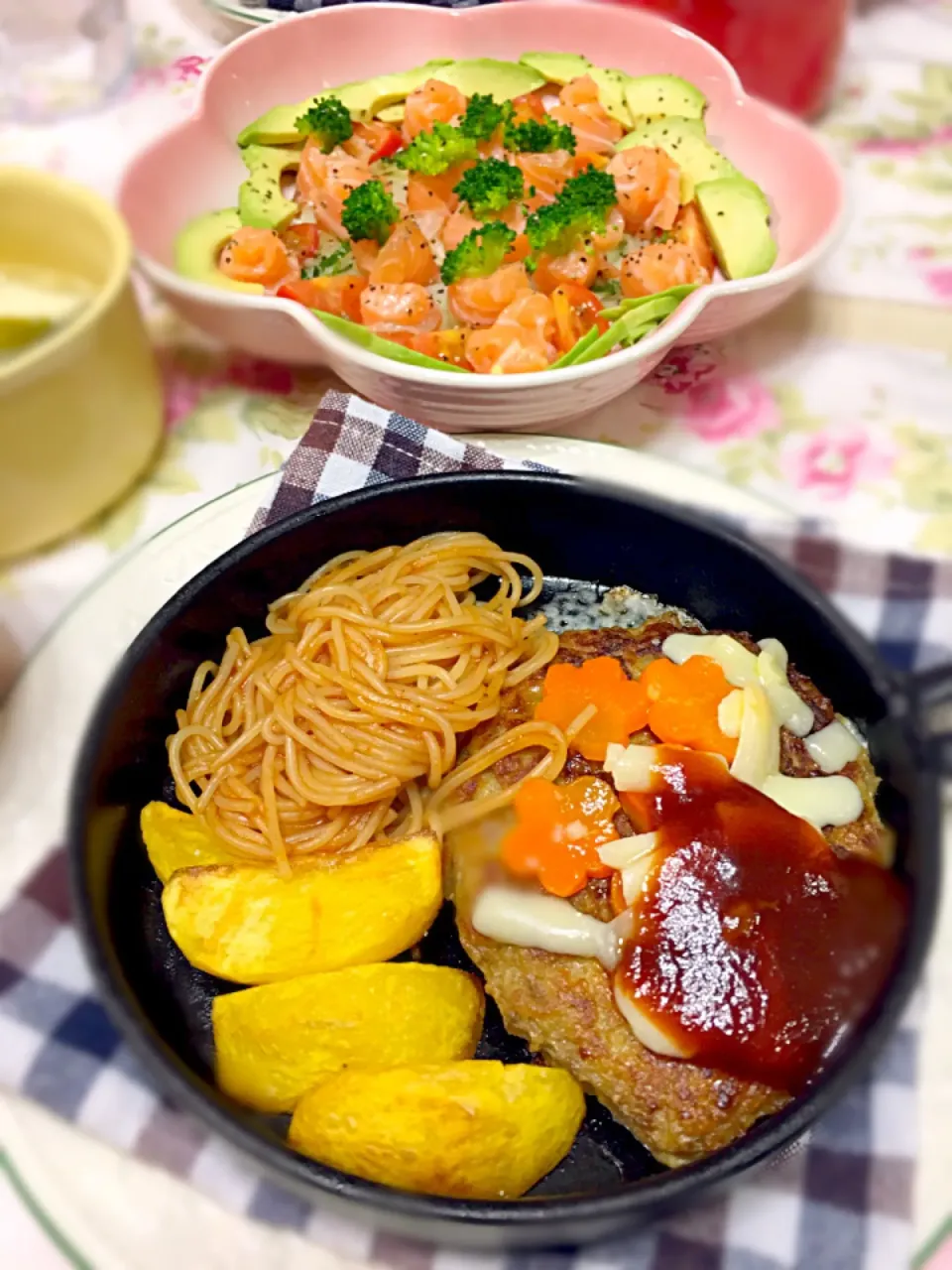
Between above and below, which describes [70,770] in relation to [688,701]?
below

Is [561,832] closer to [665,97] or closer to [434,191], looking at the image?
[434,191]

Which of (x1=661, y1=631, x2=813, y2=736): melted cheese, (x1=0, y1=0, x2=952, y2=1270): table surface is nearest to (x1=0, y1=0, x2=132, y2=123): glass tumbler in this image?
(x1=0, y1=0, x2=952, y2=1270): table surface

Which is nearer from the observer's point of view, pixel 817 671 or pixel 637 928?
pixel 637 928

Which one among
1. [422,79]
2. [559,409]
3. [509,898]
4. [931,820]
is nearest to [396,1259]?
[509,898]

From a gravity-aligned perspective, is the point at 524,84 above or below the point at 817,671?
above

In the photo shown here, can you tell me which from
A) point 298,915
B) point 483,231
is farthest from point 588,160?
point 298,915

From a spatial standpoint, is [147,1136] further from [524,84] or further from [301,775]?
[524,84]

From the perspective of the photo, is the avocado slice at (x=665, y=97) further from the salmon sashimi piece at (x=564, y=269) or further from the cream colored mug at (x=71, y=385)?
the cream colored mug at (x=71, y=385)
